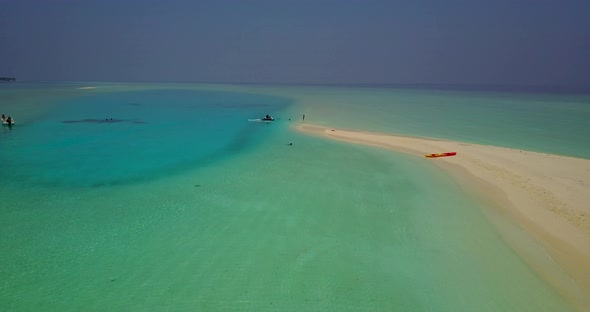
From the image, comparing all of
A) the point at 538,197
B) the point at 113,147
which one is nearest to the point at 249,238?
the point at 538,197

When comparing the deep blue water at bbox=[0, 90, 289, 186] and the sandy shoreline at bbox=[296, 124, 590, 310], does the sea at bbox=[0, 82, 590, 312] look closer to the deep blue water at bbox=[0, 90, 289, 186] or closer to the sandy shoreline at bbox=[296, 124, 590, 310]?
the deep blue water at bbox=[0, 90, 289, 186]

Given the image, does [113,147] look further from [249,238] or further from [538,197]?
[538,197]

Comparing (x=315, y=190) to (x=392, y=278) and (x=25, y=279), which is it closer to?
(x=392, y=278)

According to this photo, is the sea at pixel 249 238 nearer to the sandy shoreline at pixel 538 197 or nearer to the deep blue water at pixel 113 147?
the deep blue water at pixel 113 147

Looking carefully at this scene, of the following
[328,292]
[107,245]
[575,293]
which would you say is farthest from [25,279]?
[575,293]

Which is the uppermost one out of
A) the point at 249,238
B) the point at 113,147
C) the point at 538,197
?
the point at 538,197

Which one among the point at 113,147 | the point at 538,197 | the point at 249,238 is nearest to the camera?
the point at 249,238

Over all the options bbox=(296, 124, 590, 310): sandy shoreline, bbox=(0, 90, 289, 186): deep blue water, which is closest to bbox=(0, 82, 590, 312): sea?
bbox=(0, 90, 289, 186): deep blue water

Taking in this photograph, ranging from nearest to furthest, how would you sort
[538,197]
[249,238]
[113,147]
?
[249,238] < [538,197] < [113,147]

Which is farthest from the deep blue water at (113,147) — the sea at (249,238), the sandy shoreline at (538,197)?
the sandy shoreline at (538,197)
